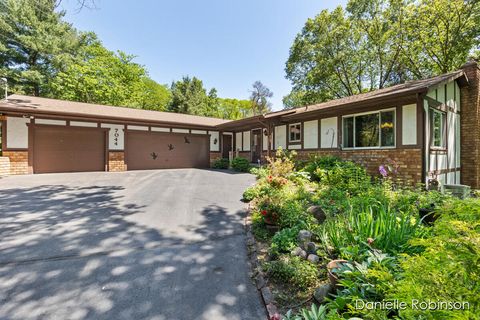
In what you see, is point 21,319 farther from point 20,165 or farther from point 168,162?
point 168,162

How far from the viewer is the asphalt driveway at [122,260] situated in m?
2.05

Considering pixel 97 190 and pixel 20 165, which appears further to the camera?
pixel 20 165

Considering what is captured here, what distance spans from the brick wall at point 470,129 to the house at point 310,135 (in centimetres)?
3

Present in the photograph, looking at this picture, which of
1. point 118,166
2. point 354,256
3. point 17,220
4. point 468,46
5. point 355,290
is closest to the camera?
point 355,290

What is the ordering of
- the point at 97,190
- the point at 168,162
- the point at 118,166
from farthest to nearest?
1. the point at 168,162
2. the point at 118,166
3. the point at 97,190

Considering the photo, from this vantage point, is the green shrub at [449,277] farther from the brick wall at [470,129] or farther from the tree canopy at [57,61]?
the tree canopy at [57,61]

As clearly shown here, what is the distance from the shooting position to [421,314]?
0.97 metres

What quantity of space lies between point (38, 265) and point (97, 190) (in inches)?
175

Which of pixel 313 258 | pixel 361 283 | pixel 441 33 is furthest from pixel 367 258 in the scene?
pixel 441 33

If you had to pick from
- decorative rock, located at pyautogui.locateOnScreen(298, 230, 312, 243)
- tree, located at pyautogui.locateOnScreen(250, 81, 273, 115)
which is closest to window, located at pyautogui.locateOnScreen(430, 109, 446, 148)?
decorative rock, located at pyautogui.locateOnScreen(298, 230, 312, 243)

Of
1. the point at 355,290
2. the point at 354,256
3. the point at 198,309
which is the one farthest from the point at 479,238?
the point at 198,309

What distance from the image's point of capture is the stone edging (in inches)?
82.0

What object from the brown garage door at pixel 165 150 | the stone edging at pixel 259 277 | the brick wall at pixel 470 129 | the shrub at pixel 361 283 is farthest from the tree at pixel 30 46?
the brick wall at pixel 470 129

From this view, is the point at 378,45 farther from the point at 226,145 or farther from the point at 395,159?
the point at 226,145
